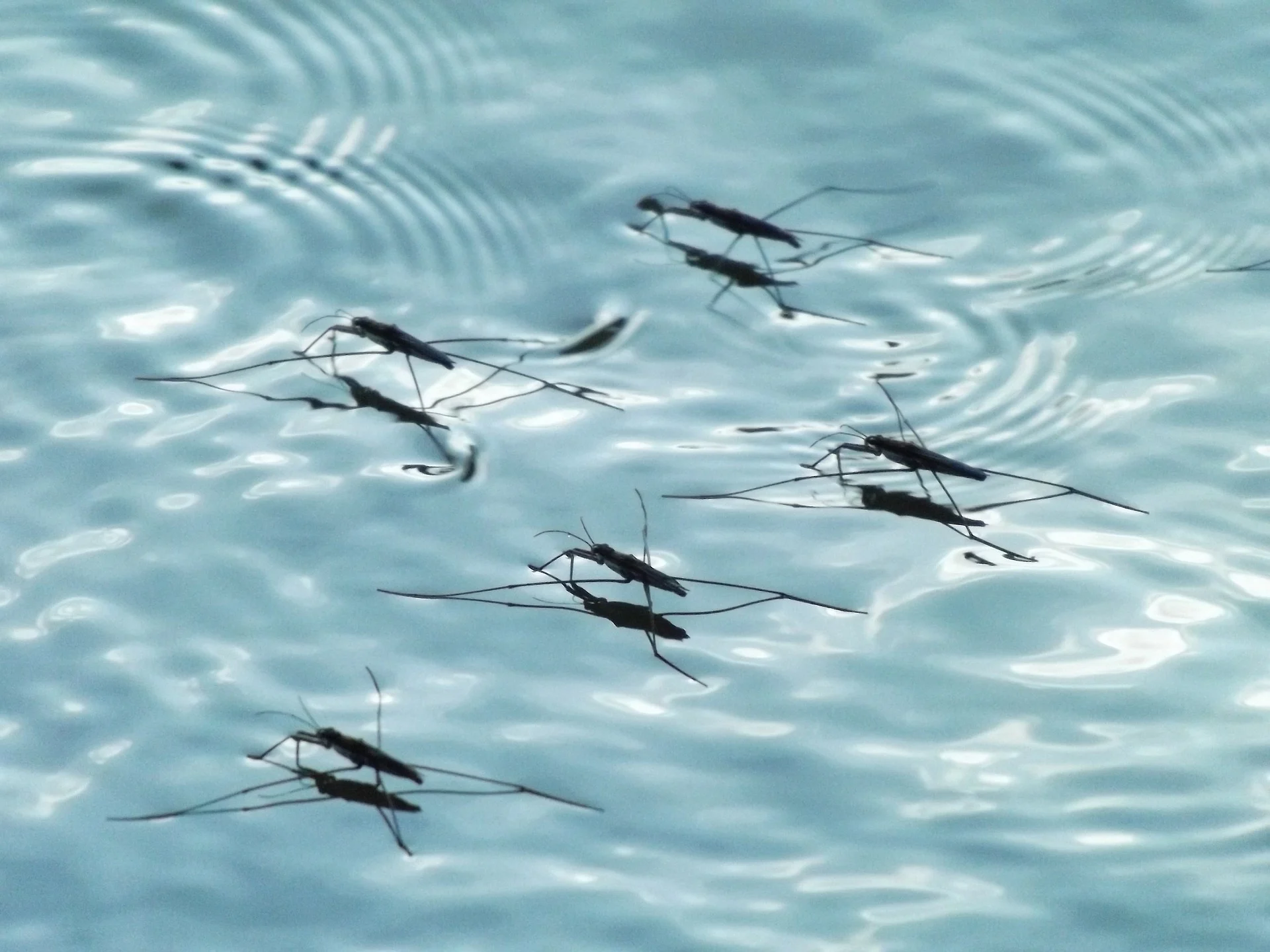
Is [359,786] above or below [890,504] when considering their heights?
below

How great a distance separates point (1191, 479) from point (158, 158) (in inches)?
136

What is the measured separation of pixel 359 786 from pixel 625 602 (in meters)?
0.83

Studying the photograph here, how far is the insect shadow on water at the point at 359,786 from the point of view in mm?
2941

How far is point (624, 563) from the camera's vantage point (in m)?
3.37

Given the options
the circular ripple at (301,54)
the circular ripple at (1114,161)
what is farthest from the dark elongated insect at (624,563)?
the circular ripple at (301,54)

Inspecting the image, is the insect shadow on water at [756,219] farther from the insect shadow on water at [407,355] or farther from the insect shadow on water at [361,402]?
the insect shadow on water at [361,402]

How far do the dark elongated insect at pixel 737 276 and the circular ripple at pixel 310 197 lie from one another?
0.49 m

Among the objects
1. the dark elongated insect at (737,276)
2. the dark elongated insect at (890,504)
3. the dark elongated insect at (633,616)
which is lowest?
the dark elongated insect at (633,616)

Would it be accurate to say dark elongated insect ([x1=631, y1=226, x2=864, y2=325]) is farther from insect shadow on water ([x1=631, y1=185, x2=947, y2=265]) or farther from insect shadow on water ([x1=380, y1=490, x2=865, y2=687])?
insect shadow on water ([x1=380, y1=490, x2=865, y2=687])

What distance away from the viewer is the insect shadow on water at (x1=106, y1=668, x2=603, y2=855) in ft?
9.65

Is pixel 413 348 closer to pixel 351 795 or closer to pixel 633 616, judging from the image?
pixel 633 616

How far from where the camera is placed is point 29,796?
2.95 m

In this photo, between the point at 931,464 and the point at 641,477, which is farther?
the point at 641,477

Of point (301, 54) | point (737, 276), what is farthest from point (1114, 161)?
point (301, 54)
